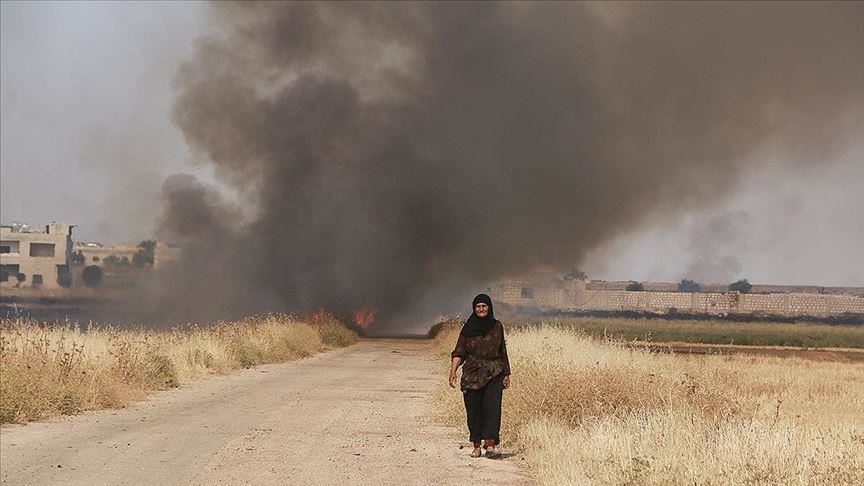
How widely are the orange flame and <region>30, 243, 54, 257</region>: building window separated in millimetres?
44745

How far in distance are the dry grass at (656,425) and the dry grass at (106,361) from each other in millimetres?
5813

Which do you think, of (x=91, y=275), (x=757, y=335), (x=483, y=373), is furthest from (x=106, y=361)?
(x=91, y=275)

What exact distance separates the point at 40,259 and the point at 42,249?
224cm

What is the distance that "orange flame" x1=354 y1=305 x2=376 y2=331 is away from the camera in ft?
178

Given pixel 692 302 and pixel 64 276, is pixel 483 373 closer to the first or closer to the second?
pixel 64 276

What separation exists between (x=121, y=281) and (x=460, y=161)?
29988mm

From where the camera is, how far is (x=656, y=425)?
11703mm

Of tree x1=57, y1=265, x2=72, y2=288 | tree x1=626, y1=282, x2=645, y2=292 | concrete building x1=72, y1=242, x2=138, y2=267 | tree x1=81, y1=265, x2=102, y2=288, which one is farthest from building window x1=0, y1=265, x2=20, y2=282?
tree x1=626, y1=282, x2=645, y2=292

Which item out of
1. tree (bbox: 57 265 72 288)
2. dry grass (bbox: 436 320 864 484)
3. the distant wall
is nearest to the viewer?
dry grass (bbox: 436 320 864 484)

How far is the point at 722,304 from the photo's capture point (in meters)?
133

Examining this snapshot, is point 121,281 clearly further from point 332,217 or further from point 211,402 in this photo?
point 211,402

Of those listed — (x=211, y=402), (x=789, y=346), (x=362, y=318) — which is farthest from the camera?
(x=789, y=346)

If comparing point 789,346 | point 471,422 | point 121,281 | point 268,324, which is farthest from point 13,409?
point 121,281

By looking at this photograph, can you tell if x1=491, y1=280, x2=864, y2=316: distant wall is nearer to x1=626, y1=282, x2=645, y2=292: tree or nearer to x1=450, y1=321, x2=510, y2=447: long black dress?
x1=626, y1=282, x2=645, y2=292: tree
